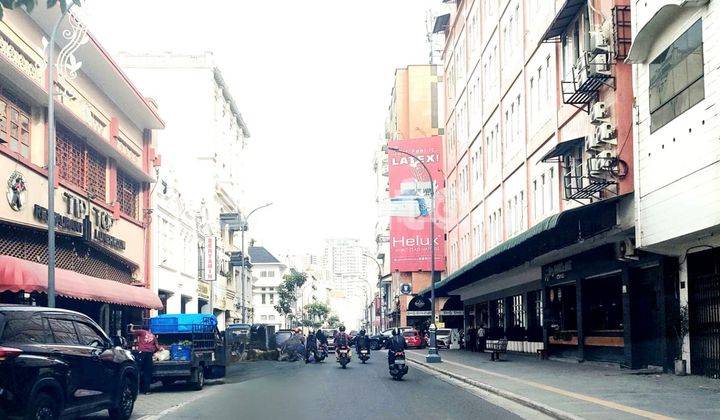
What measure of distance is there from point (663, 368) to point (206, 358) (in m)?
12.9

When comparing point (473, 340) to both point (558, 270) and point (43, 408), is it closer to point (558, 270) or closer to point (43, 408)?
point (558, 270)

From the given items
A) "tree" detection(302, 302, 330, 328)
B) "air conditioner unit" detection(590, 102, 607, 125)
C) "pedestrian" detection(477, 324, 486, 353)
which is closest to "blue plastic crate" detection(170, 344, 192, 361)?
"air conditioner unit" detection(590, 102, 607, 125)

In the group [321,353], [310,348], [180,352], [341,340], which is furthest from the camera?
[321,353]

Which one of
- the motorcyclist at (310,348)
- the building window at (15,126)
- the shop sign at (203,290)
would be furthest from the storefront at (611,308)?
the shop sign at (203,290)

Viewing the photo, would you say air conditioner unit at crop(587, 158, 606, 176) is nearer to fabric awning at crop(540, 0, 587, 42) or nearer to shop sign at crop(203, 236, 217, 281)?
fabric awning at crop(540, 0, 587, 42)

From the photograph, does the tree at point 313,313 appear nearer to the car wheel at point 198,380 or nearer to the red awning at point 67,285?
the red awning at point 67,285

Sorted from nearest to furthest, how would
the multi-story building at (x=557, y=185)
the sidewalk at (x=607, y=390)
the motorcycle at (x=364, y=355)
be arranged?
the sidewalk at (x=607, y=390) → the multi-story building at (x=557, y=185) → the motorcycle at (x=364, y=355)

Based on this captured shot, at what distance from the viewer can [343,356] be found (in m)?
34.3

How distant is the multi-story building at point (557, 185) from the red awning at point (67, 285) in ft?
44.8

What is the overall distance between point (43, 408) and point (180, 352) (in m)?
11.6

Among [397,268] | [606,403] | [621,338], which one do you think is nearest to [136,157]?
[621,338]

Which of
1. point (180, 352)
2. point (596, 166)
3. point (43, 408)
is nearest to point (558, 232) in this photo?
point (596, 166)

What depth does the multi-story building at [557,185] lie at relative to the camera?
24.6 m

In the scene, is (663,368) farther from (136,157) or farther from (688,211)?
(136,157)
